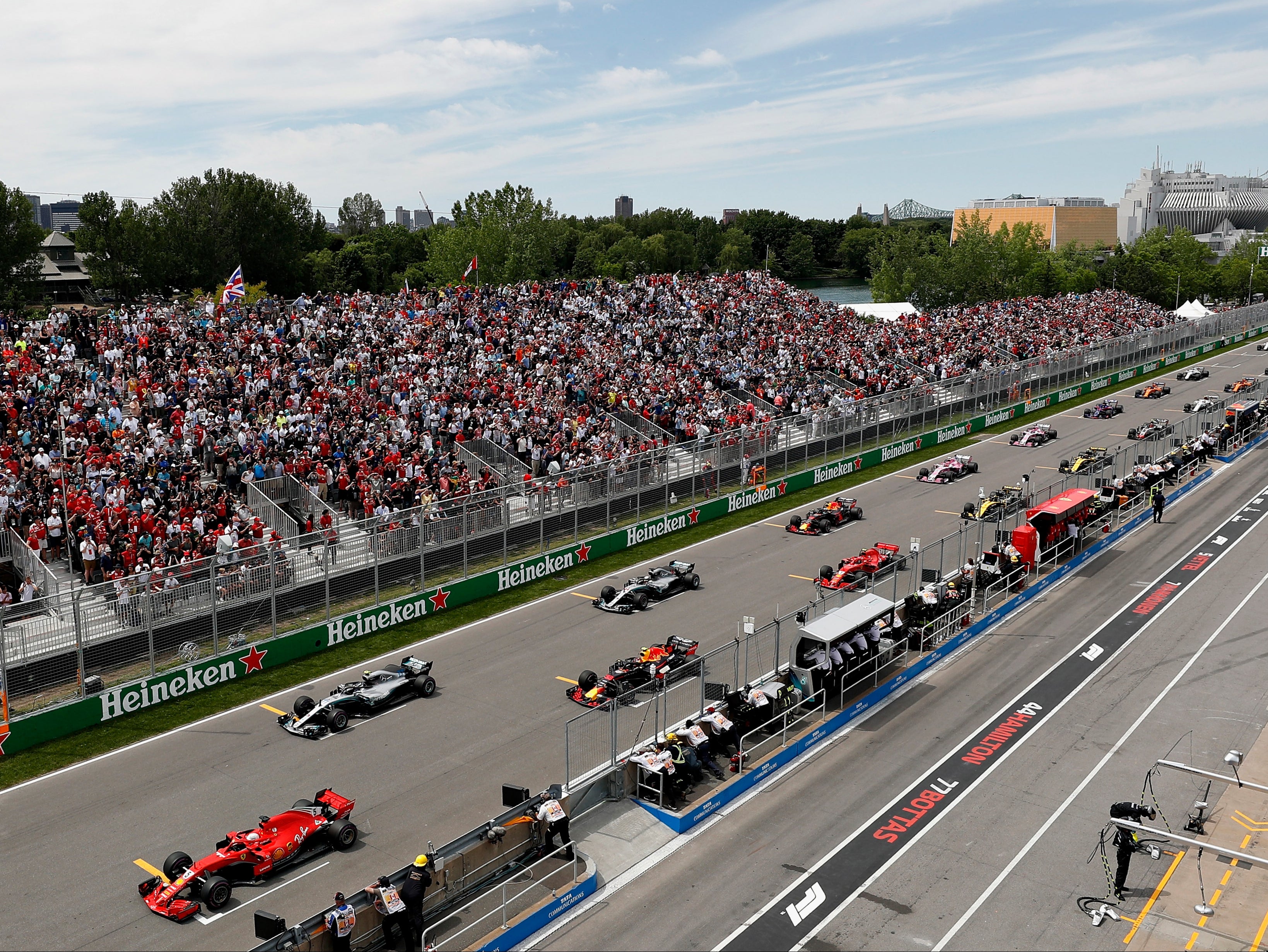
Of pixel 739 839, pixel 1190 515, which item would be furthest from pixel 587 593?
pixel 1190 515

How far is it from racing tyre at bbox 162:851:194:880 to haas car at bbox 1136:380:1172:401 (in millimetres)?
64148

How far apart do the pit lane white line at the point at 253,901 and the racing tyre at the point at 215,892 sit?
5.5 inches

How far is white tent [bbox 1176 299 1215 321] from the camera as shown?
92.9 meters

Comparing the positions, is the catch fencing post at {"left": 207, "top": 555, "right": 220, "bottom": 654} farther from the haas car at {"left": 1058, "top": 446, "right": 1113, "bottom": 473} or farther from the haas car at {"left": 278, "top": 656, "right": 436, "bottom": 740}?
the haas car at {"left": 1058, "top": 446, "right": 1113, "bottom": 473}

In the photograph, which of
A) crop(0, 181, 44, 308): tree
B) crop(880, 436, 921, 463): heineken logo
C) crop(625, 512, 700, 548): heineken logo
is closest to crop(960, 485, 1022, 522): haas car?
crop(880, 436, 921, 463): heineken logo

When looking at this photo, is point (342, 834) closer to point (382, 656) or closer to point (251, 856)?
point (251, 856)

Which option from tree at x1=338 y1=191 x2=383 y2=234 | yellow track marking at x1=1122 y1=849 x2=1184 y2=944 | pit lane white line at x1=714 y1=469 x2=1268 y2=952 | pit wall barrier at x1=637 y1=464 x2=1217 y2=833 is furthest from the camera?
tree at x1=338 y1=191 x2=383 y2=234

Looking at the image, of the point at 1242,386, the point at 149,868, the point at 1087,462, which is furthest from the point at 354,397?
the point at 1242,386

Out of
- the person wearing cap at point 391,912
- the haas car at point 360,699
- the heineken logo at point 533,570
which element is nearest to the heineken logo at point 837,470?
the heineken logo at point 533,570

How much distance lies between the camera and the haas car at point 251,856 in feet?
50.1

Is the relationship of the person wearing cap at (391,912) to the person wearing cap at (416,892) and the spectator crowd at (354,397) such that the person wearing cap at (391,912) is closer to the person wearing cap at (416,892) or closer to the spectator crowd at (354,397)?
the person wearing cap at (416,892)

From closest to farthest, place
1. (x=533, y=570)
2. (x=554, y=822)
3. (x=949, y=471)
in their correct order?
(x=554, y=822) → (x=533, y=570) → (x=949, y=471)

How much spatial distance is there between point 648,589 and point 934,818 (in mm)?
12293

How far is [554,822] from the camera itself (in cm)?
1606
